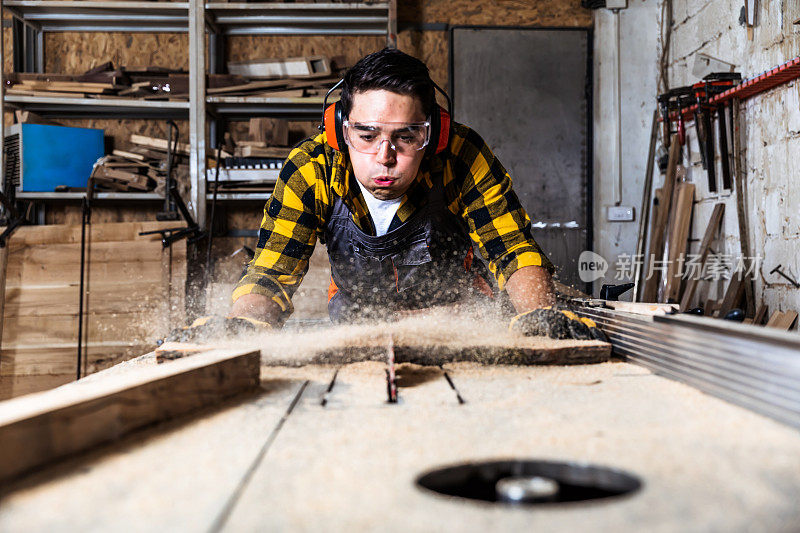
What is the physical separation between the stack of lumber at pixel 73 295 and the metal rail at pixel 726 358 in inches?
140

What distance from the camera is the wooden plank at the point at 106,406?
727 millimetres

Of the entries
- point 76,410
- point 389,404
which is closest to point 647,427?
point 389,404

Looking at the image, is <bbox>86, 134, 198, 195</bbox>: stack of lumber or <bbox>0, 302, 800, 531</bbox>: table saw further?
<bbox>86, 134, 198, 195</bbox>: stack of lumber

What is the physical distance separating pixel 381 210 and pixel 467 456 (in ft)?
5.54

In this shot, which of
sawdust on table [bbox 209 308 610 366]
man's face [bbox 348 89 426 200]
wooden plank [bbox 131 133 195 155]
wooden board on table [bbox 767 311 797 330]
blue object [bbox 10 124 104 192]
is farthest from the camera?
wooden plank [bbox 131 133 195 155]

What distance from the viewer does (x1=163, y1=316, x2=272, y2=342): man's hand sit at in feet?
5.19

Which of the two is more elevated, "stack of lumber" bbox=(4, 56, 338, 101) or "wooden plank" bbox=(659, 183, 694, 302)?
"stack of lumber" bbox=(4, 56, 338, 101)

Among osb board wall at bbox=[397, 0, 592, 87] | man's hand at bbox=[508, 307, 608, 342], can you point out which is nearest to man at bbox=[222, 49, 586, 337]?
man's hand at bbox=[508, 307, 608, 342]

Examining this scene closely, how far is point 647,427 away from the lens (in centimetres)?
89

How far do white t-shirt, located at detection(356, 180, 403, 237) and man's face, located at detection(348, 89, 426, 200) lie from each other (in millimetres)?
247

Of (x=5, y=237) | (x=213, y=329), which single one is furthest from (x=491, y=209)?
(x=5, y=237)

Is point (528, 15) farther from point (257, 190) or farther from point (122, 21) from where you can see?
point (122, 21)

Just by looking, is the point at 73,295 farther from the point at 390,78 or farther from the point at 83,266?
the point at 390,78

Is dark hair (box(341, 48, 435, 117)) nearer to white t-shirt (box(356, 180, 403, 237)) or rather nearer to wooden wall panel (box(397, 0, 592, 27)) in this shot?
white t-shirt (box(356, 180, 403, 237))
